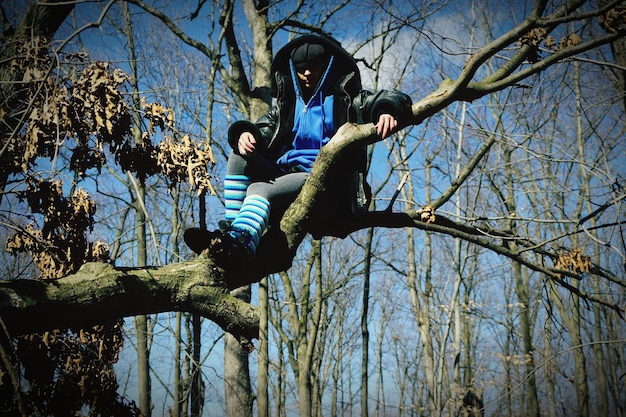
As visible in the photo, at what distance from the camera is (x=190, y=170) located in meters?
2.48

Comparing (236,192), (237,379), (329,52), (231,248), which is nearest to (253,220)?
(231,248)

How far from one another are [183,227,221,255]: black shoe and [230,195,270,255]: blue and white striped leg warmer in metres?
0.12

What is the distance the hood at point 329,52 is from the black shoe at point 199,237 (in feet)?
4.33

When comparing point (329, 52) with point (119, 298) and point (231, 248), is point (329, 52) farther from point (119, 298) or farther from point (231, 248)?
point (119, 298)

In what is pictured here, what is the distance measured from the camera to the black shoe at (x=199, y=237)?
7.30ft

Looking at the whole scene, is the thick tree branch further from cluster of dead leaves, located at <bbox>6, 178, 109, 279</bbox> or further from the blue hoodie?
the blue hoodie

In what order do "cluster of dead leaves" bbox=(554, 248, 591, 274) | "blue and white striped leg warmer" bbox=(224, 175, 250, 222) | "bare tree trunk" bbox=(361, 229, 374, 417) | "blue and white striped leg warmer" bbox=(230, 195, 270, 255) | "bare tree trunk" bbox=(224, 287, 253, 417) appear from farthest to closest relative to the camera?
"bare tree trunk" bbox=(361, 229, 374, 417) < "bare tree trunk" bbox=(224, 287, 253, 417) < "cluster of dead leaves" bbox=(554, 248, 591, 274) < "blue and white striped leg warmer" bbox=(224, 175, 250, 222) < "blue and white striped leg warmer" bbox=(230, 195, 270, 255)

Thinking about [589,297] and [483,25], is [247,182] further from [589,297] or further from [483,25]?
[483,25]

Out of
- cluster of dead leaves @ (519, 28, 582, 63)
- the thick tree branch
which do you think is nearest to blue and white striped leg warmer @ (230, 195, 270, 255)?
the thick tree branch

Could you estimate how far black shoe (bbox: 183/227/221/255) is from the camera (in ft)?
7.30

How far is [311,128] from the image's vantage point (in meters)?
2.92

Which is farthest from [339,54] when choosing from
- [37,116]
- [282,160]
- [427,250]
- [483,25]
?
[427,250]

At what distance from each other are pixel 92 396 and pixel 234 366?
8.85ft

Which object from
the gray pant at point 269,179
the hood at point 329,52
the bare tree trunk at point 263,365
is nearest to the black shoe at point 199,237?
the gray pant at point 269,179
